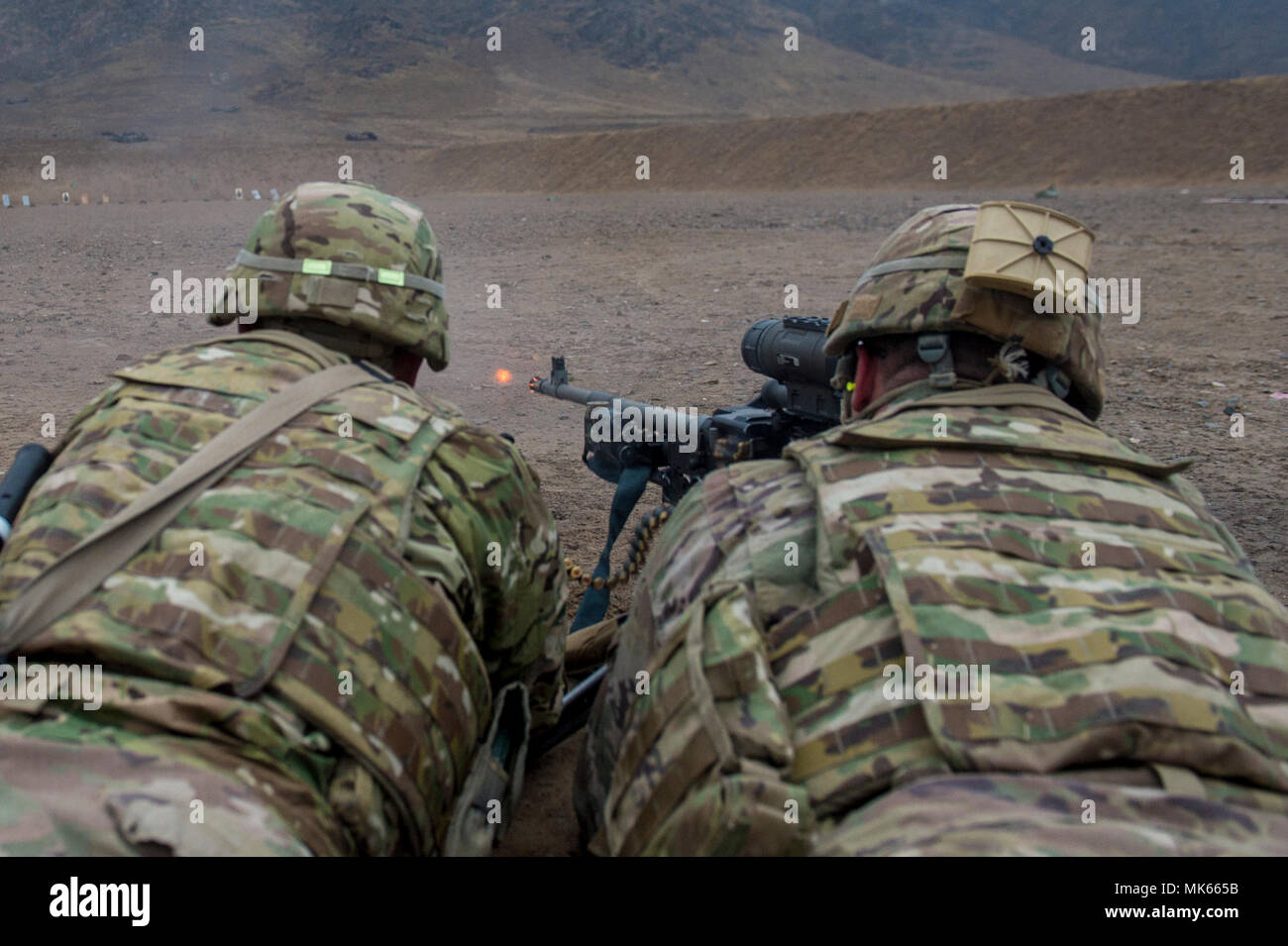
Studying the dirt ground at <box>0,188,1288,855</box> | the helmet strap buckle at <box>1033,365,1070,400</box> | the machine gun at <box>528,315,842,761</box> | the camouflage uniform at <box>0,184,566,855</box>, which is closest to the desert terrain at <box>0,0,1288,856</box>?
the dirt ground at <box>0,188,1288,855</box>

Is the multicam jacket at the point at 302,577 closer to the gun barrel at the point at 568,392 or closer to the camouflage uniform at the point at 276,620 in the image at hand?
the camouflage uniform at the point at 276,620

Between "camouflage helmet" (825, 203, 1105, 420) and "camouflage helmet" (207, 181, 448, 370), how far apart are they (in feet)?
3.53

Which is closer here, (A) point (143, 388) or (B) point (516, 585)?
(A) point (143, 388)

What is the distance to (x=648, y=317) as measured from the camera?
979 centimetres

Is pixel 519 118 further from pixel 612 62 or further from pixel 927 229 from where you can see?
pixel 927 229

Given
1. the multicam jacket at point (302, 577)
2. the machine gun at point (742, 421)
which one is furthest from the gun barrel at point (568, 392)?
the multicam jacket at point (302, 577)

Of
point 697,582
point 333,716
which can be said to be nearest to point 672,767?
point 697,582

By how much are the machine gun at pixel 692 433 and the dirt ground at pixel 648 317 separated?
0.74 meters

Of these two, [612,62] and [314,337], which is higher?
[612,62]

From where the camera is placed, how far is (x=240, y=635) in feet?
6.13

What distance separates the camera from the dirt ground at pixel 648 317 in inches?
229
